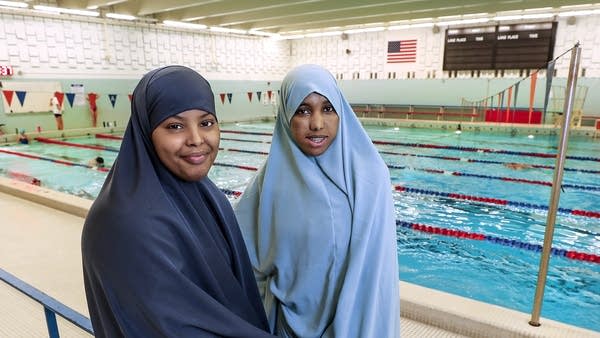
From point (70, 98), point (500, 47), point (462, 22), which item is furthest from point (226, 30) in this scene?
point (500, 47)

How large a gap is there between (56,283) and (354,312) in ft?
6.58

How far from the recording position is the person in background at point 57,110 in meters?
10.5

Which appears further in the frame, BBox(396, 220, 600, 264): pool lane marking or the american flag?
the american flag

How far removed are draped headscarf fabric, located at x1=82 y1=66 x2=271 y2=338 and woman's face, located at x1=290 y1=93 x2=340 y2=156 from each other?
0.32 m

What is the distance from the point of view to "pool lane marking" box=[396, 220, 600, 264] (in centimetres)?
345

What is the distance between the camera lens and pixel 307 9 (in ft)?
33.9

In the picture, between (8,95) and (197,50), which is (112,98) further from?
(197,50)

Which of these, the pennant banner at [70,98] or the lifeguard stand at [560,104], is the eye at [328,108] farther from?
the pennant banner at [70,98]

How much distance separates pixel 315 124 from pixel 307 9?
32.8 ft

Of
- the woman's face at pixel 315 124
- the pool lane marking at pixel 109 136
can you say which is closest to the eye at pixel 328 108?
the woman's face at pixel 315 124

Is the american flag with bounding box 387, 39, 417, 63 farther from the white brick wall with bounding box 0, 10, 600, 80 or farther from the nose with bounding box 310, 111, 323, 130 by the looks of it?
the nose with bounding box 310, 111, 323, 130

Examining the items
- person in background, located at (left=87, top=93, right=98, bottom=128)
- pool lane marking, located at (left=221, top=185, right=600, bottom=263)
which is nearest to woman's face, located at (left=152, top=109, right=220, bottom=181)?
pool lane marking, located at (left=221, top=185, right=600, bottom=263)

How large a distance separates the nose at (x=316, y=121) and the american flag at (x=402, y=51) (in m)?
13.5

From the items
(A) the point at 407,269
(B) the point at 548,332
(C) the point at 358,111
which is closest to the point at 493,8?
(C) the point at 358,111
